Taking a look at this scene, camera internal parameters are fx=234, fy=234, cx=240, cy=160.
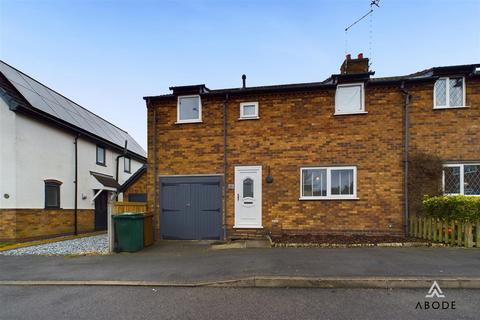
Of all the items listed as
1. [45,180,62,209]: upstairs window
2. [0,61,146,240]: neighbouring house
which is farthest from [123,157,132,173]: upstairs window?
[45,180,62,209]: upstairs window

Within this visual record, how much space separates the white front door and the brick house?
0.04 m

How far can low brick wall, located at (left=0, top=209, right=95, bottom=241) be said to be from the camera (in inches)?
369

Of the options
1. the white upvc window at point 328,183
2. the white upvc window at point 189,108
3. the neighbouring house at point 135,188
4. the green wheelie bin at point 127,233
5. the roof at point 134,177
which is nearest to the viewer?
the green wheelie bin at point 127,233

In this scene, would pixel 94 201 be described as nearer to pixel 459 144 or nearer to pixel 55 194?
pixel 55 194

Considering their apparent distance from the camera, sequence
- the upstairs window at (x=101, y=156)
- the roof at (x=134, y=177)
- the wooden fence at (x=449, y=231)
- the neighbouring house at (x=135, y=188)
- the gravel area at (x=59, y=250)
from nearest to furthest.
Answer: the wooden fence at (x=449, y=231), the gravel area at (x=59, y=250), the roof at (x=134, y=177), the neighbouring house at (x=135, y=188), the upstairs window at (x=101, y=156)

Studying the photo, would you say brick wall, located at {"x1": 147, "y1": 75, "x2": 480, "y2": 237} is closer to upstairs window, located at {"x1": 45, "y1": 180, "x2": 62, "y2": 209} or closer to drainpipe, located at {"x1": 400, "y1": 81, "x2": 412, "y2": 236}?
drainpipe, located at {"x1": 400, "y1": 81, "x2": 412, "y2": 236}

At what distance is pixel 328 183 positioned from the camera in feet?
26.7

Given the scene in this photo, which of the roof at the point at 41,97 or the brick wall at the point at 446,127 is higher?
the roof at the point at 41,97

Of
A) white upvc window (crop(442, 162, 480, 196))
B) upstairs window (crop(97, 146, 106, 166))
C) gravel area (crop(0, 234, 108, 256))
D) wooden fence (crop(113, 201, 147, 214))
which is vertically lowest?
gravel area (crop(0, 234, 108, 256))

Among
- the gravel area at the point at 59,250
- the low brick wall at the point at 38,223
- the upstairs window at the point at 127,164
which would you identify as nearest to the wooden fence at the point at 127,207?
the gravel area at the point at 59,250

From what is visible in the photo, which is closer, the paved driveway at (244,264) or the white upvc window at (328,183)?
the paved driveway at (244,264)

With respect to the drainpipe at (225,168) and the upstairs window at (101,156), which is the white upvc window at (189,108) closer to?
the drainpipe at (225,168)

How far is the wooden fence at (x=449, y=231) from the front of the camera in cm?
652

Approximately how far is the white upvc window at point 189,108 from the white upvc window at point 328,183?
4.44m
